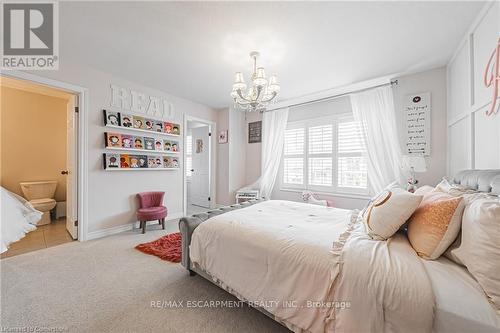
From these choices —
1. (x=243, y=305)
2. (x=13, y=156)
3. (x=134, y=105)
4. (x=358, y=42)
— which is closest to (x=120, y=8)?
(x=134, y=105)

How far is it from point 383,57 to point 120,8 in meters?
2.95

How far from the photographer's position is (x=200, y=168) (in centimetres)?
533

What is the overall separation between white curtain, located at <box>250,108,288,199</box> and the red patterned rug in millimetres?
2100

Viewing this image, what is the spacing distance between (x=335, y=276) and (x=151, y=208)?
10.5ft

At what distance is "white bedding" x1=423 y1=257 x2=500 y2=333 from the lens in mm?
769

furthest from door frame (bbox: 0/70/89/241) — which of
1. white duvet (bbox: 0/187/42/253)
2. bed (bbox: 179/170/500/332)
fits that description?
bed (bbox: 179/170/500/332)

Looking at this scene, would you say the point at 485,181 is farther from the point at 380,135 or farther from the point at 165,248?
the point at 165,248

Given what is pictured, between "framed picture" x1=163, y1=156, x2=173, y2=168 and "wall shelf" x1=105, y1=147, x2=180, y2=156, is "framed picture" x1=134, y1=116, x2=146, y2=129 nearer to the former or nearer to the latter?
"wall shelf" x1=105, y1=147, x2=180, y2=156

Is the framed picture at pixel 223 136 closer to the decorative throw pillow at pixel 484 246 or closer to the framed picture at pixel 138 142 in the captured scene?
the framed picture at pixel 138 142

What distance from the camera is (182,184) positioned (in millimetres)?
4168

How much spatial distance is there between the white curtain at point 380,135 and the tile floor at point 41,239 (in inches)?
190

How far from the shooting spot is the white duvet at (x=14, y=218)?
8.82ft

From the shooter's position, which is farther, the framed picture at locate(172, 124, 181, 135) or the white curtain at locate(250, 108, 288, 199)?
the white curtain at locate(250, 108, 288, 199)

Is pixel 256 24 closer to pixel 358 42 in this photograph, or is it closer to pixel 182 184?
pixel 358 42
